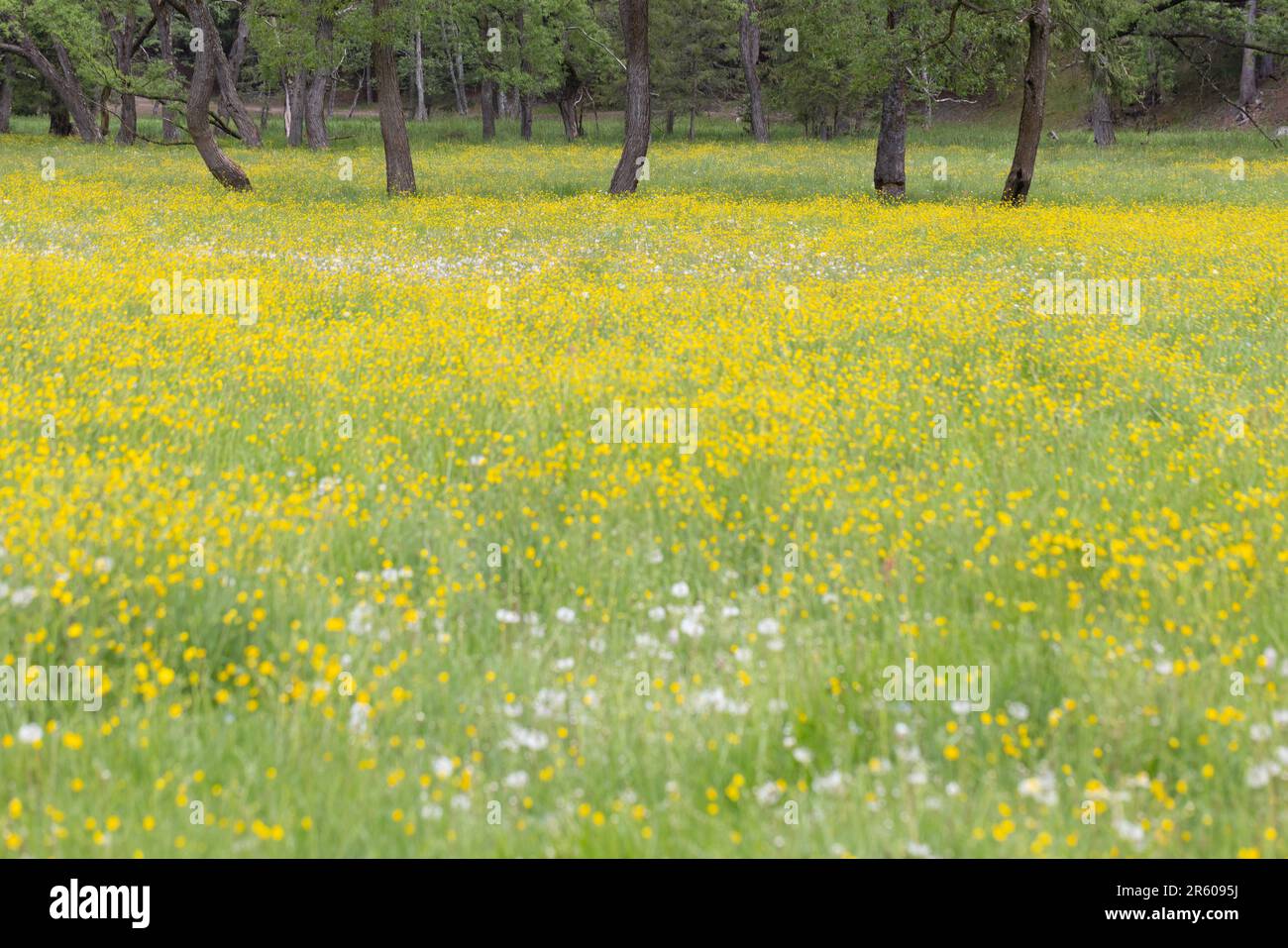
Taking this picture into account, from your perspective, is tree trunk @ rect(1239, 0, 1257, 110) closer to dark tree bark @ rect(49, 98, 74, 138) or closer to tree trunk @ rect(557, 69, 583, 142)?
tree trunk @ rect(557, 69, 583, 142)

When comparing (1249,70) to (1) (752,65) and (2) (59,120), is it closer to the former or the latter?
(1) (752,65)

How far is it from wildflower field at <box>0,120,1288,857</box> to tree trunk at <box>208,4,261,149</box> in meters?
13.1

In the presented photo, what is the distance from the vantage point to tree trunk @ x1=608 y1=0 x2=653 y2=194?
888 inches

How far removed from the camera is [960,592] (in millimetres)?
4988

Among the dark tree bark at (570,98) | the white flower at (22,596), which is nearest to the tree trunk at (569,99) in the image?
the dark tree bark at (570,98)

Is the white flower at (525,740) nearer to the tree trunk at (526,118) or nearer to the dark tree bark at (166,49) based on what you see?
the dark tree bark at (166,49)

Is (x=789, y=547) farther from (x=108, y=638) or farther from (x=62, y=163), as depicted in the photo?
(x=62, y=163)

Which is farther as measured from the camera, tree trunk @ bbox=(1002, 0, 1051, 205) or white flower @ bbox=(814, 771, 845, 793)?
tree trunk @ bbox=(1002, 0, 1051, 205)

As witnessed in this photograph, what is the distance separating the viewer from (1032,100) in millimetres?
21609

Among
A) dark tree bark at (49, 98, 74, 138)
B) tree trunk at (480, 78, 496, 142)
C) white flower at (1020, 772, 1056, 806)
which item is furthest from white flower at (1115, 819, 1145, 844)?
dark tree bark at (49, 98, 74, 138)

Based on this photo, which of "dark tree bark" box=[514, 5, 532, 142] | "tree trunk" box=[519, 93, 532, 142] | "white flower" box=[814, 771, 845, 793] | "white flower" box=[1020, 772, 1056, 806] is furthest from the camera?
"tree trunk" box=[519, 93, 532, 142]

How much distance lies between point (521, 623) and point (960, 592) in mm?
2175

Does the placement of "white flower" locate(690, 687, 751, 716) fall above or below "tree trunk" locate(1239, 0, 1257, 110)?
below

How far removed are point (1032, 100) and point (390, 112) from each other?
14.1m
